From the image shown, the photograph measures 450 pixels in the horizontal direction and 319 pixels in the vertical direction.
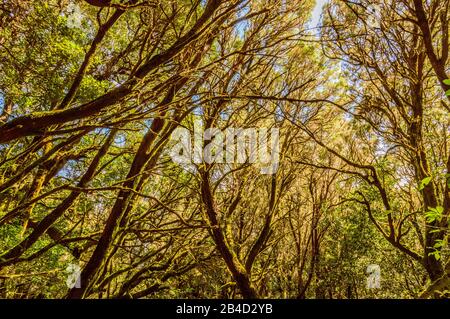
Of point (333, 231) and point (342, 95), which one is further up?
point (342, 95)

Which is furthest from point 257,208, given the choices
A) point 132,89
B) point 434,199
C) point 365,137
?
point 132,89

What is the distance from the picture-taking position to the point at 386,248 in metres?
13.0

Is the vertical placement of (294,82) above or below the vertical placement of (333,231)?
above

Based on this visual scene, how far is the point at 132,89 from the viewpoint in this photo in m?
1.86

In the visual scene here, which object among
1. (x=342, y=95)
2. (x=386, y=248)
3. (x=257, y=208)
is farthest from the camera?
(x=386, y=248)

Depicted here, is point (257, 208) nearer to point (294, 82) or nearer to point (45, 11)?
point (294, 82)

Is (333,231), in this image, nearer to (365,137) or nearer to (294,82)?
(365,137)

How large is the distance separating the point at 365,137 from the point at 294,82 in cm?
172

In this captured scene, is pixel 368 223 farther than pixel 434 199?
Yes
